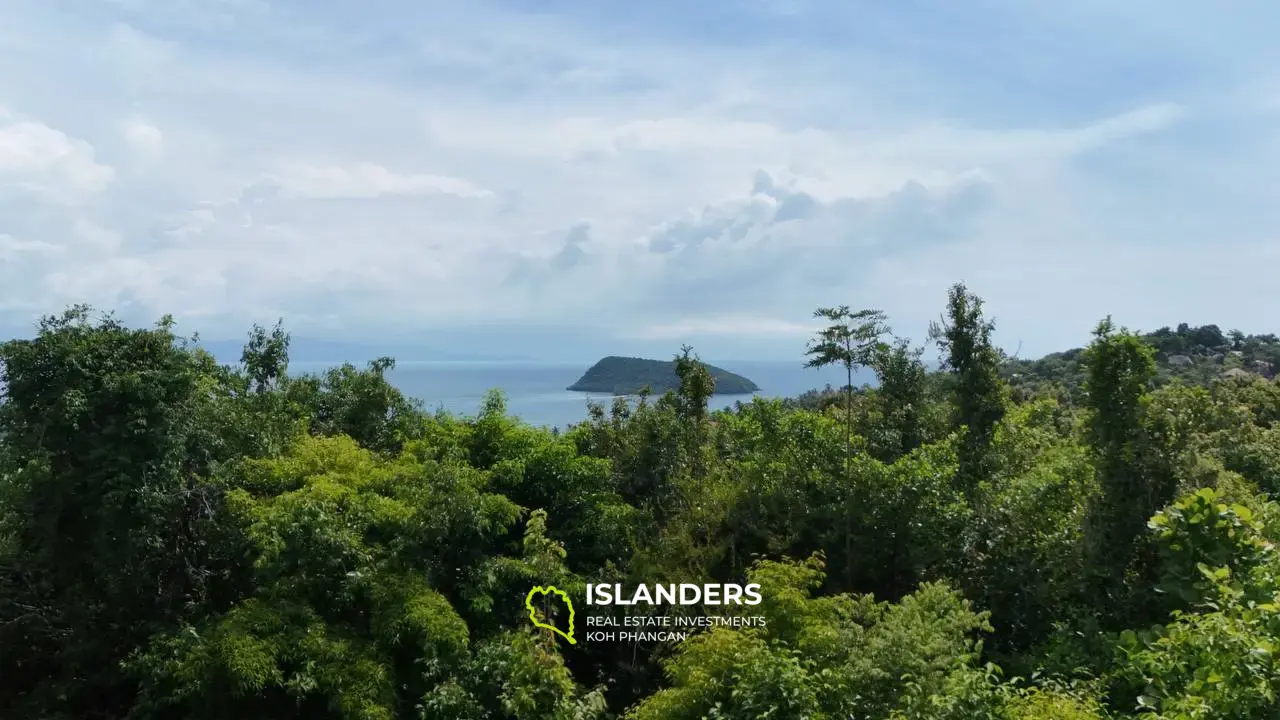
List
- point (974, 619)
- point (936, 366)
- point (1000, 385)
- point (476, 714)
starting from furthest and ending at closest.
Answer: point (936, 366) < point (1000, 385) < point (476, 714) < point (974, 619)

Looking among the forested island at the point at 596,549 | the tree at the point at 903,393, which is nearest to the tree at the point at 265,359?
the forested island at the point at 596,549

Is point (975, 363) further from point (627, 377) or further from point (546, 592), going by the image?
point (627, 377)

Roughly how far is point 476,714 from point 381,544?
3.14 metres

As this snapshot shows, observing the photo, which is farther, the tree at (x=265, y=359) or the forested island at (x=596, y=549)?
the tree at (x=265, y=359)

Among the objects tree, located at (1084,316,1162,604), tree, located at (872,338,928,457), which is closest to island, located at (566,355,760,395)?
tree, located at (872,338,928,457)

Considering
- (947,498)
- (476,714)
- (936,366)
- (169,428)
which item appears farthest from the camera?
(936,366)

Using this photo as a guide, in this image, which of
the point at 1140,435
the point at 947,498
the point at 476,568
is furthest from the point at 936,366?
the point at 476,568

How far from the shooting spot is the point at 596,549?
39.3ft

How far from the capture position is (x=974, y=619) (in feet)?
24.2

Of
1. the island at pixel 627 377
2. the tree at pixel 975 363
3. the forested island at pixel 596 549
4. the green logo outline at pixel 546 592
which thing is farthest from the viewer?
the island at pixel 627 377

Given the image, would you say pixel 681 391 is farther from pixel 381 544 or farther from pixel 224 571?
pixel 224 571

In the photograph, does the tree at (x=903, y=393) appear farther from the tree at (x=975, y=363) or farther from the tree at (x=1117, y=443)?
the tree at (x=1117, y=443)

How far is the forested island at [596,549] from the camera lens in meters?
7.59

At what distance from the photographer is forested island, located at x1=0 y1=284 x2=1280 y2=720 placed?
759 centimetres
